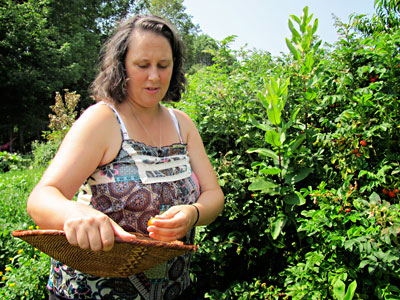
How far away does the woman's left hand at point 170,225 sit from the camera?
110 cm

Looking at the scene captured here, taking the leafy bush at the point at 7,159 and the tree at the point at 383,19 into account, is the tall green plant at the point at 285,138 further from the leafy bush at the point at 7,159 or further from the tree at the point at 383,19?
the leafy bush at the point at 7,159

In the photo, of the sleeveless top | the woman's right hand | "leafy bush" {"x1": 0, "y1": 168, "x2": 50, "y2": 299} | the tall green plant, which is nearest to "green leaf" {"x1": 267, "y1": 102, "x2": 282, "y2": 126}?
the tall green plant

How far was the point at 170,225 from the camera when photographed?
1.12 m

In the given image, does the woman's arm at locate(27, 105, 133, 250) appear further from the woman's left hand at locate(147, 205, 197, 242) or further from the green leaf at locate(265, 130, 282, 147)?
the green leaf at locate(265, 130, 282, 147)

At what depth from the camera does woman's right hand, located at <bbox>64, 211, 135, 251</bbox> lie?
2.98 ft

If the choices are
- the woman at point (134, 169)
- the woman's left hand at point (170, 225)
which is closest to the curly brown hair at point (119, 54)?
the woman at point (134, 169)

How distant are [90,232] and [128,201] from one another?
0.34m

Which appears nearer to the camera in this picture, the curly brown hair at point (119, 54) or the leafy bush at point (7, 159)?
the curly brown hair at point (119, 54)

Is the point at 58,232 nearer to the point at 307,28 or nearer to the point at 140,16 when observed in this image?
the point at 140,16

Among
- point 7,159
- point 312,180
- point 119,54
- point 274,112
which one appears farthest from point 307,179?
point 7,159

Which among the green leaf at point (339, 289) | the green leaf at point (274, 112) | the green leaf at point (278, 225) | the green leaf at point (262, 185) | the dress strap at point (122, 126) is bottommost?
the green leaf at point (339, 289)

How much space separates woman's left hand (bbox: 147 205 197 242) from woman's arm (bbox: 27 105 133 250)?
0.12 metres

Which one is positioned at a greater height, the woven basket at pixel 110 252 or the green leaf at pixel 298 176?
the green leaf at pixel 298 176

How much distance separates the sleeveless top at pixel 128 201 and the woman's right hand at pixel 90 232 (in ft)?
1.04
